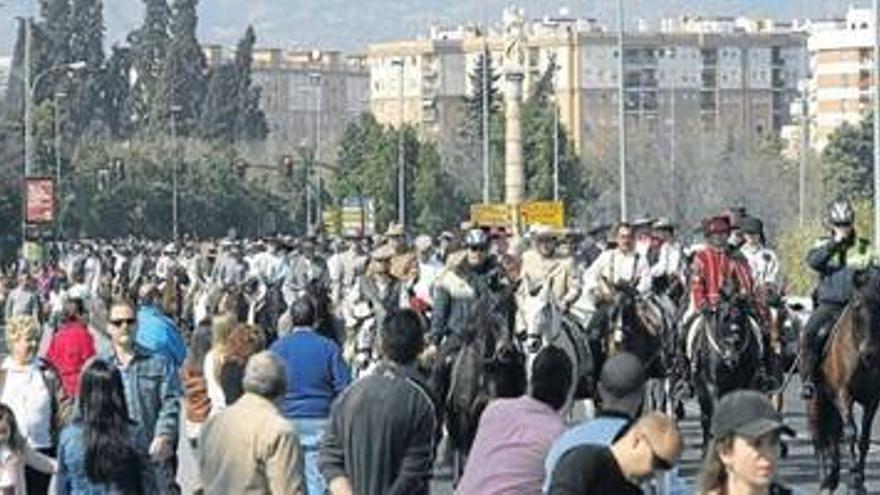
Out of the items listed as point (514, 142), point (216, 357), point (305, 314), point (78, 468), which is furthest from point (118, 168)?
point (78, 468)

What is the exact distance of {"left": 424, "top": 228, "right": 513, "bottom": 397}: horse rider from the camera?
25266 mm

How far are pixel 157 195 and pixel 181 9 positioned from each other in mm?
35057

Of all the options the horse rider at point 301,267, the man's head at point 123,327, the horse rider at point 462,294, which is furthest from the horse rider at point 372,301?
the horse rider at point 301,267

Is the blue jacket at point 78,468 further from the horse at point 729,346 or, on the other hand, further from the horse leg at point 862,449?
the horse at point 729,346

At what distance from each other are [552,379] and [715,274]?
14211mm

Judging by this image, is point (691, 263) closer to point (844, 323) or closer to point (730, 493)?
point (844, 323)

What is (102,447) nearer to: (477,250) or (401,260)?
(477,250)

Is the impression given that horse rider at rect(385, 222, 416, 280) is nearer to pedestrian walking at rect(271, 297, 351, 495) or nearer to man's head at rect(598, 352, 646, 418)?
pedestrian walking at rect(271, 297, 351, 495)

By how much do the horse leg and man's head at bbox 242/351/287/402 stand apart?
10.3m

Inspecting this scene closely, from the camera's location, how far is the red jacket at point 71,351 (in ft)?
73.2

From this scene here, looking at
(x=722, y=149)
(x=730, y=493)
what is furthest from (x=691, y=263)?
(x=722, y=149)

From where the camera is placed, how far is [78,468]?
1451 centimetres

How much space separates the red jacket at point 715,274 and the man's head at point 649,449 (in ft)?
52.2

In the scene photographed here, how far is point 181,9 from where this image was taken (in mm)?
179625
